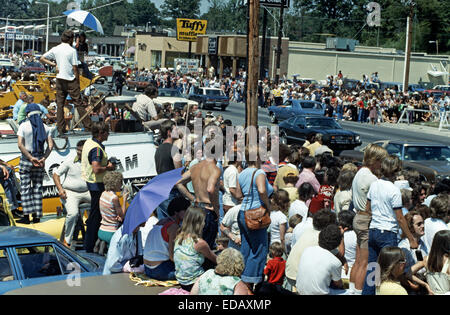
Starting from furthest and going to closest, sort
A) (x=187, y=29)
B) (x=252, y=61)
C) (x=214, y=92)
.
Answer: (x=187, y=29) < (x=214, y=92) < (x=252, y=61)

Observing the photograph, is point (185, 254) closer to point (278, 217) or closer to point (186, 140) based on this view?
point (278, 217)

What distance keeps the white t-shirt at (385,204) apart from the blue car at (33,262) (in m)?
3.12

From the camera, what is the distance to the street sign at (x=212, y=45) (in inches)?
3051

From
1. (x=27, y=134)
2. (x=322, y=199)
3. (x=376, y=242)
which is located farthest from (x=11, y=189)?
(x=376, y=242)

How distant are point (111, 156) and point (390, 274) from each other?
675cm

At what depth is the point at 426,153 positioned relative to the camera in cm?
1817

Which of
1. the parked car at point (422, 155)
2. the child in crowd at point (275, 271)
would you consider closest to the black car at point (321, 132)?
the parked car at point (422, 155)

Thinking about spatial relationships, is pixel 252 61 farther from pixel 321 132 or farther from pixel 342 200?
pixel 321 132

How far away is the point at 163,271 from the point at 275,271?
1.53 m

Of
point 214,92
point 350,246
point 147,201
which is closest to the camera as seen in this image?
point 147,201

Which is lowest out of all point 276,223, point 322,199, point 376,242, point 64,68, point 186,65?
point 276,223

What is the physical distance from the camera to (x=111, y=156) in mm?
12070
